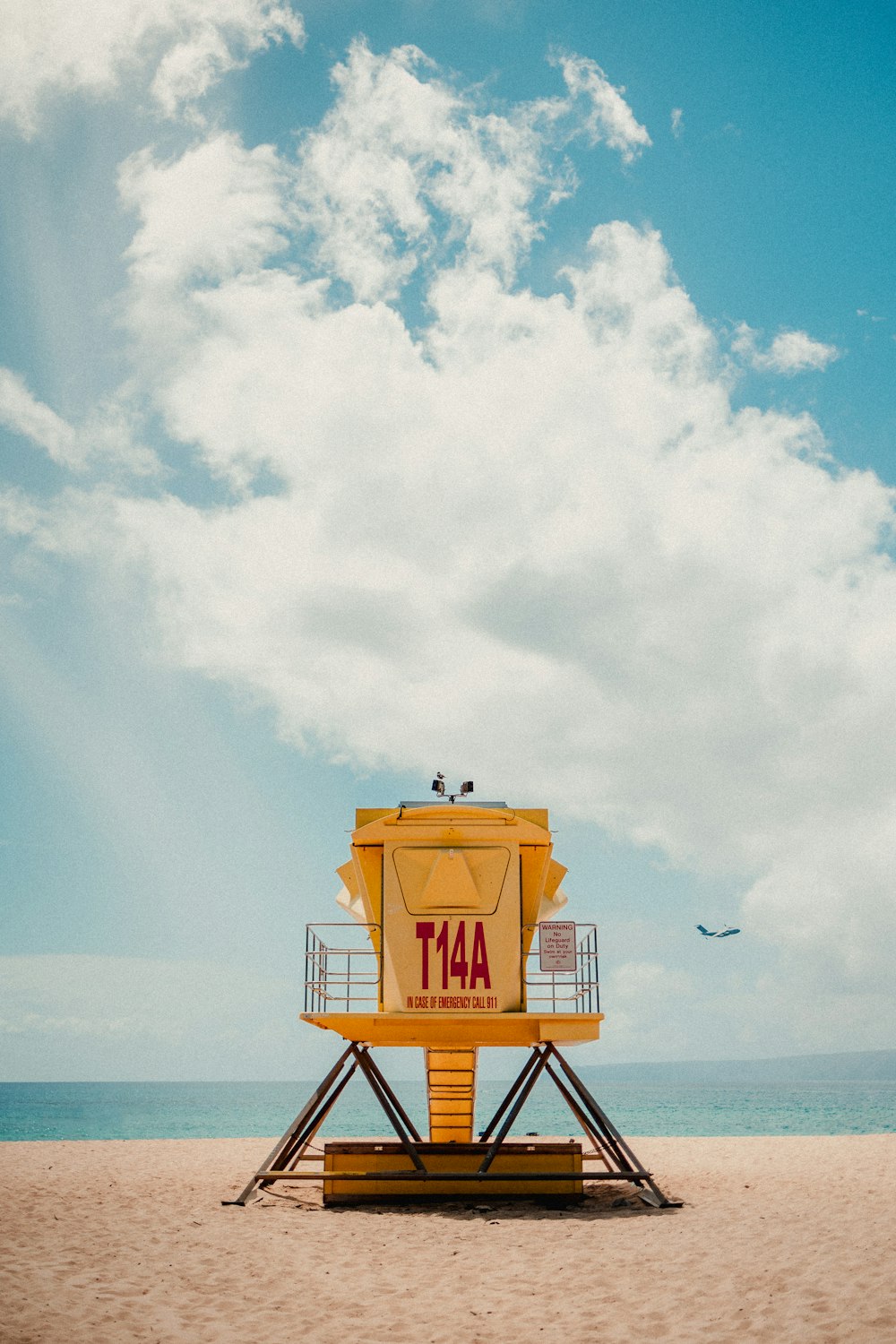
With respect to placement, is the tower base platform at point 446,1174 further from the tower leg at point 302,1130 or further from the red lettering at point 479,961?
the red lettering at point 479,961

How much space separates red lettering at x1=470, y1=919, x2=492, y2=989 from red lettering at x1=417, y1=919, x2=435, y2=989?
551 mm

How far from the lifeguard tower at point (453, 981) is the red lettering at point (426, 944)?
2cm

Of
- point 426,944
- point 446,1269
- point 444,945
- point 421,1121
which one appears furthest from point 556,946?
point 421,1121

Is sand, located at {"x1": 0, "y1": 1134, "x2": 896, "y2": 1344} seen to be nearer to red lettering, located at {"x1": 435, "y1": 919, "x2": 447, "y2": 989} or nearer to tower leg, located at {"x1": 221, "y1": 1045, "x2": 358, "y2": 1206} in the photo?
tower leg, located at {"x1": 221, "y1": 1045, "x2": 358, "y2": 1206}

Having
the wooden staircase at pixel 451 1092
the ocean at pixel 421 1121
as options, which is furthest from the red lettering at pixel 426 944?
the ocean at pixel 421 1121

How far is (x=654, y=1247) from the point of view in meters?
9.95

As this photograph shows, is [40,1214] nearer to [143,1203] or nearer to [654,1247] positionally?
[143,1203]

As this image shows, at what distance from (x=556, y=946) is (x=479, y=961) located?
1.01 m

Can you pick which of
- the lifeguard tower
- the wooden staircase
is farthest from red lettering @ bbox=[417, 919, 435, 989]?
the wooden staircase

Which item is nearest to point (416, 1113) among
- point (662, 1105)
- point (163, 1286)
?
point (662, 1105)

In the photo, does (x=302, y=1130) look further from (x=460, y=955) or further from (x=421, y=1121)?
(x=421, y=1121)

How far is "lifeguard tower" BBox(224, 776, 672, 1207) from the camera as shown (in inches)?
511

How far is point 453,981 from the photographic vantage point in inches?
513

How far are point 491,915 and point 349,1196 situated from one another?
388cm
